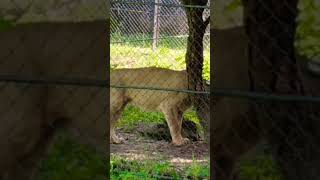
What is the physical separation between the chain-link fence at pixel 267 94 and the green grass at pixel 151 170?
317 cm

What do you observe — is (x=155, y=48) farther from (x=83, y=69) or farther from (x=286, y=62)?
(x=286, y=62)

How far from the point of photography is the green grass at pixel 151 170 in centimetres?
655

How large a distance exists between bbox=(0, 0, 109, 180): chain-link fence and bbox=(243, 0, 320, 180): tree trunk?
975mm

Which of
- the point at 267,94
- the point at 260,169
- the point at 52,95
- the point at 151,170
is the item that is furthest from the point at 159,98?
the point at 267,94

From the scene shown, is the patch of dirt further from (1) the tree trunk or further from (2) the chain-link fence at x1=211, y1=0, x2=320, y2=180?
(1) the tree trunk

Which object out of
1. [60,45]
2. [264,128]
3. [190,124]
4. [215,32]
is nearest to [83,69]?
[60,45]

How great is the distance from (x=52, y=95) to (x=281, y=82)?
138 cm

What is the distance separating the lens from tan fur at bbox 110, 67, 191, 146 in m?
8.70

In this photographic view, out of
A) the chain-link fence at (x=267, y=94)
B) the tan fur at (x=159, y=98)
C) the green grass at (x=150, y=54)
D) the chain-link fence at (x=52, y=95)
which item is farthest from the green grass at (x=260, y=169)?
the green grass at (x=150, y=54)

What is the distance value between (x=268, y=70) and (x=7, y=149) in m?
1.59

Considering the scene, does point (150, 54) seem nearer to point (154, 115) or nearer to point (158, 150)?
point (154, 115)

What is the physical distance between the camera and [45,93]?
12.6 ft

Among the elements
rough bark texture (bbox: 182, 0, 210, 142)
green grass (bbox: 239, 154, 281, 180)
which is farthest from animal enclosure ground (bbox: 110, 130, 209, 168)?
green grass (bbox: 239, 154, 281, 180)

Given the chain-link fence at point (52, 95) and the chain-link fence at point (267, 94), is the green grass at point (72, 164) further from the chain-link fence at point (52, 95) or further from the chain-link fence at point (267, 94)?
the chain-link fence at point (267, 94)
